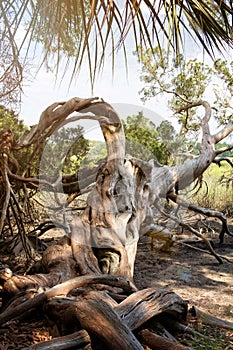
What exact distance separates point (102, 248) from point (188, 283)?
112 centimetres

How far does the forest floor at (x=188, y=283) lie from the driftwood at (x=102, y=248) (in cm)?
13

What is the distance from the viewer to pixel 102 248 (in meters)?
3.58

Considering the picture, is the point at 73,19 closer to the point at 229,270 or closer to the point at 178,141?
the point at 229,270

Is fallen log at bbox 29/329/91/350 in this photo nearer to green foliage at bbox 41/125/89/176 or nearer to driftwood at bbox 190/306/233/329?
driftwood at bbox 190/306/233/329

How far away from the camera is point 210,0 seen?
3.10 m

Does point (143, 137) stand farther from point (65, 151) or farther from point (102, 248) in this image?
point (102, 248)

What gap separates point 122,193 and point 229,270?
1643mm

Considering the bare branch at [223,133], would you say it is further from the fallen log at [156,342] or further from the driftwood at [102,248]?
the fallen log at [156,342]

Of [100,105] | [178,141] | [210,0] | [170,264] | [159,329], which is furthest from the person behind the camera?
[178,141]

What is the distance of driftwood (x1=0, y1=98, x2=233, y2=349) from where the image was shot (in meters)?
2.02

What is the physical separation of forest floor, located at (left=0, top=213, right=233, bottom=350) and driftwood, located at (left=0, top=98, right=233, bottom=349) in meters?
0.13

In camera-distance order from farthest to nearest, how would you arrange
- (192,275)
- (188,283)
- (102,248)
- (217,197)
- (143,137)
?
(217,197), (143,137), (192,275), (188,283), (102,248)

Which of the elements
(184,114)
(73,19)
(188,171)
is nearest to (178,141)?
(184,114)

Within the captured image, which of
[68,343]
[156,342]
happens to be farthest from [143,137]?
[68,343]
